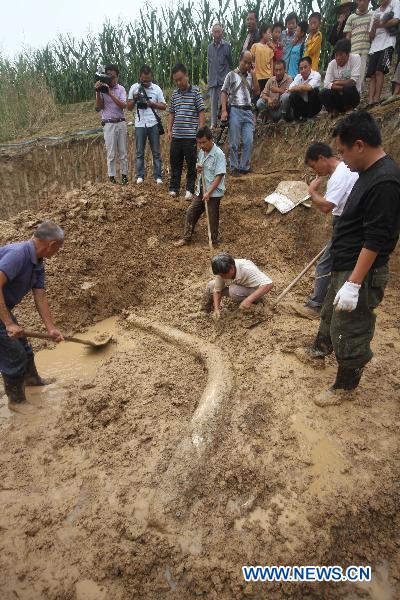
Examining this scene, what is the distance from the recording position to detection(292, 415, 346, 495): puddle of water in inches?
95.3

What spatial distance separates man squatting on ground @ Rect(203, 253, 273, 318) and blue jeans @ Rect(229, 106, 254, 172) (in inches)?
120

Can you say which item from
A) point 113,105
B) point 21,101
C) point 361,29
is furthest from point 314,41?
point 21,101

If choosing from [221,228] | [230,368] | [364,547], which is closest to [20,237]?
[221,228]

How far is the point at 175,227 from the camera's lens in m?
6.19

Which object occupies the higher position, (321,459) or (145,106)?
(145,106)

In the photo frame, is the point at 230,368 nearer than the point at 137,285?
Yes

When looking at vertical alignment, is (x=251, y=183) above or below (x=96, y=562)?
above

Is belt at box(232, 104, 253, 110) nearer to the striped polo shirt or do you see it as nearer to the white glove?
the striped polo shirt

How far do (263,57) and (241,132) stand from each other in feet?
5.57

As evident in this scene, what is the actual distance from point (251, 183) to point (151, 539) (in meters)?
5.54

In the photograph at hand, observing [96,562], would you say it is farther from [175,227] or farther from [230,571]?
[175,227]

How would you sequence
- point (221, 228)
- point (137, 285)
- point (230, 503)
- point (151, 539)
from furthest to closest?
point (221, 228) < point (137, 285) < point (230, 503) < point (151, 539)

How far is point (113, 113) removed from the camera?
6.34 meters

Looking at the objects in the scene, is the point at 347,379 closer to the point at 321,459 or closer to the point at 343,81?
the point at 321,459
